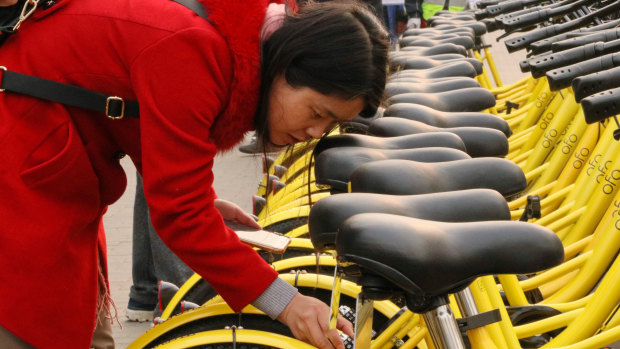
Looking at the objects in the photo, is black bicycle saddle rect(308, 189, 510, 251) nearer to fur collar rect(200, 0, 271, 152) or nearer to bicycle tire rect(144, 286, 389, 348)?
fur collar rect(200, 0, 271, 152)

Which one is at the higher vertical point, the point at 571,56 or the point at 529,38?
the point at 571,56

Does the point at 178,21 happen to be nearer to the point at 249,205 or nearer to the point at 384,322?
the point at 384,322

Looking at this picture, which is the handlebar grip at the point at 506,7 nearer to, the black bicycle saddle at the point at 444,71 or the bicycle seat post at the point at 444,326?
the black bicycle saddle at the point at 444,71

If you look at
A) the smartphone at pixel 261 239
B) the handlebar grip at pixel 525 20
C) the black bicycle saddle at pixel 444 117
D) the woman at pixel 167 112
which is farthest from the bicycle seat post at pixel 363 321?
the handlebar grip at pixel 525 20

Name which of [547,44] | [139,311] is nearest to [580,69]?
[547,44]

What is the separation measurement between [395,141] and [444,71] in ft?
4.65

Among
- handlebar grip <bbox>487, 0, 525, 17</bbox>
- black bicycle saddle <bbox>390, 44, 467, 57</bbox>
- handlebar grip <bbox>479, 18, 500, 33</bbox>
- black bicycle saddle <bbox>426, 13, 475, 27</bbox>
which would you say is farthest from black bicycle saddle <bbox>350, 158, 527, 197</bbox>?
black bicycle saddle <bbox>426, 13, 475, 27</bbox>

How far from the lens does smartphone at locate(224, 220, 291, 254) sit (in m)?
2.22

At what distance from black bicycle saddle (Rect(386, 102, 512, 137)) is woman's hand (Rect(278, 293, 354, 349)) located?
103 centimetres

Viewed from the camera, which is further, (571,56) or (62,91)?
(571,56)

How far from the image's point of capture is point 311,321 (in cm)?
194

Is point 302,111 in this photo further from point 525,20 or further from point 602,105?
point 525,20

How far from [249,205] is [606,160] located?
3169 millimetres

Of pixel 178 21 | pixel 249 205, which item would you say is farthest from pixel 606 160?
pixel 249 205
